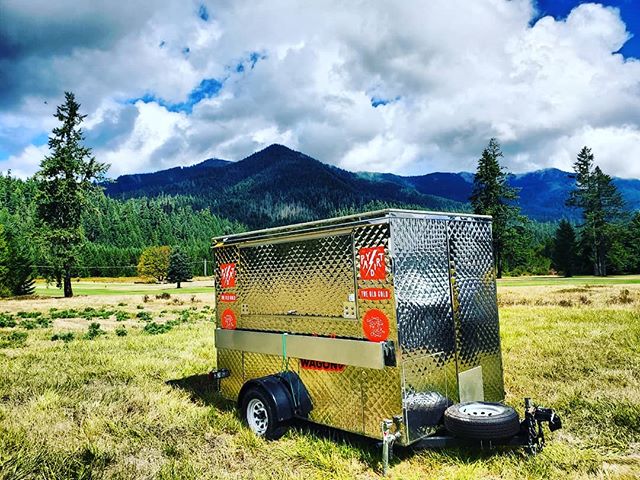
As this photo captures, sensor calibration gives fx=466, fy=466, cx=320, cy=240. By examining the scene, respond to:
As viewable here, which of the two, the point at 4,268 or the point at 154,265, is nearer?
the point at 4,268

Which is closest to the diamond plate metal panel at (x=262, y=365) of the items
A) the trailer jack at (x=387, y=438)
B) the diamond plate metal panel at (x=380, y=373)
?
the diamond plate metal panel at (x=380, y=373)

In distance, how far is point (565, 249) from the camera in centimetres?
7250

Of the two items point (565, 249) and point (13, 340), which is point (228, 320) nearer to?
point (13, 340)

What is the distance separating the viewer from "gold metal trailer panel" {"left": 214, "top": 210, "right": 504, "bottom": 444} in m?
5.07

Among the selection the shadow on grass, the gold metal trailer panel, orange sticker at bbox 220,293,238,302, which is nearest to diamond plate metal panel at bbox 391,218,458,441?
the gold metal trailer panel

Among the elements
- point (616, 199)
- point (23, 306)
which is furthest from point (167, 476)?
point (616, 199)

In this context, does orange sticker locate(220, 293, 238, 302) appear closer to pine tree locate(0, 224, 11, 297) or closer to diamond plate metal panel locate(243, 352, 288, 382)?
diamond plate metal panel locate(243, 352, 288, 382)

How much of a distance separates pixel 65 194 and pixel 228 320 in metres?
36.7

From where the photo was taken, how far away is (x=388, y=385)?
5.00 m

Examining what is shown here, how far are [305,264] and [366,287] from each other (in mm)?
1100

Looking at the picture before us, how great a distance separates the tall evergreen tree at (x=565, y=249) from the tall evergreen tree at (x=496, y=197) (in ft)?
62.1

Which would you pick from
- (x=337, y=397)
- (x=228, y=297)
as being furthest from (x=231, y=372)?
(x=337, y=397)

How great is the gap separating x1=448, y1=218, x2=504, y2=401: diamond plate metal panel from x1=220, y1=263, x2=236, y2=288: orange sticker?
342 cm

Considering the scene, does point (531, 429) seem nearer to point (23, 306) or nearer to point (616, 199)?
point (23, 306)
